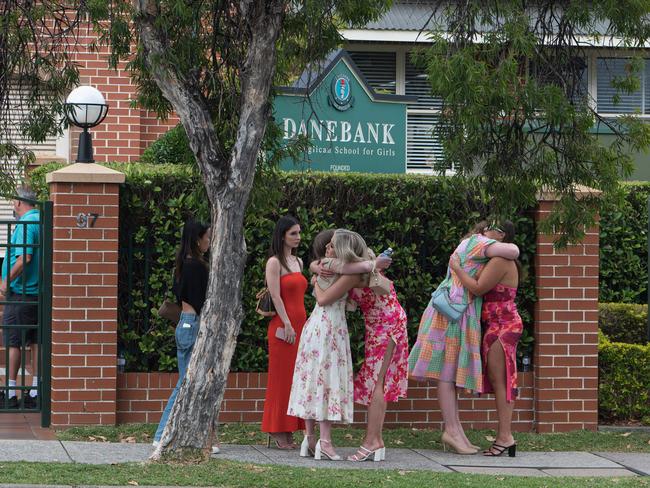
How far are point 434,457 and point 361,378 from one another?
876 mm

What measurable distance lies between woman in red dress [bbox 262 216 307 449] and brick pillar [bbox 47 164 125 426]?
1.48m

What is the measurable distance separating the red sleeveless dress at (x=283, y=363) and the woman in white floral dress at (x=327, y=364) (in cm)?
31

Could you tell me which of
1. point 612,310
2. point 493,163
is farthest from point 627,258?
point 493,163

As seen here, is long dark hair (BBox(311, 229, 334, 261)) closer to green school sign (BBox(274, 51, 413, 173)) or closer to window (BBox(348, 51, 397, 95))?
green school sign (BBox(274, 51, 413, 173))

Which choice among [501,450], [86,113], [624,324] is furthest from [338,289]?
[624,324]

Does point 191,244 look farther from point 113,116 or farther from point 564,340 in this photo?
point 113,116

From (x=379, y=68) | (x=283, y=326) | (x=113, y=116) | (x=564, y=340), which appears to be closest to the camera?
(x=283, y=326)

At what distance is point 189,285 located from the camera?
29.8ft

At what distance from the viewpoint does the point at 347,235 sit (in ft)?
29.3

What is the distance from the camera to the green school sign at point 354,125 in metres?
11.0

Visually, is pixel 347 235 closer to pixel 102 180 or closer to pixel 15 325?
pixel 102 180

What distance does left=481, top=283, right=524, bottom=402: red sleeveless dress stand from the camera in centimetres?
939

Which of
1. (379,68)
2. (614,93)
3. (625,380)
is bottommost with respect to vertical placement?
(625,380)

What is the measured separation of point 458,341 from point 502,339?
353 mm
